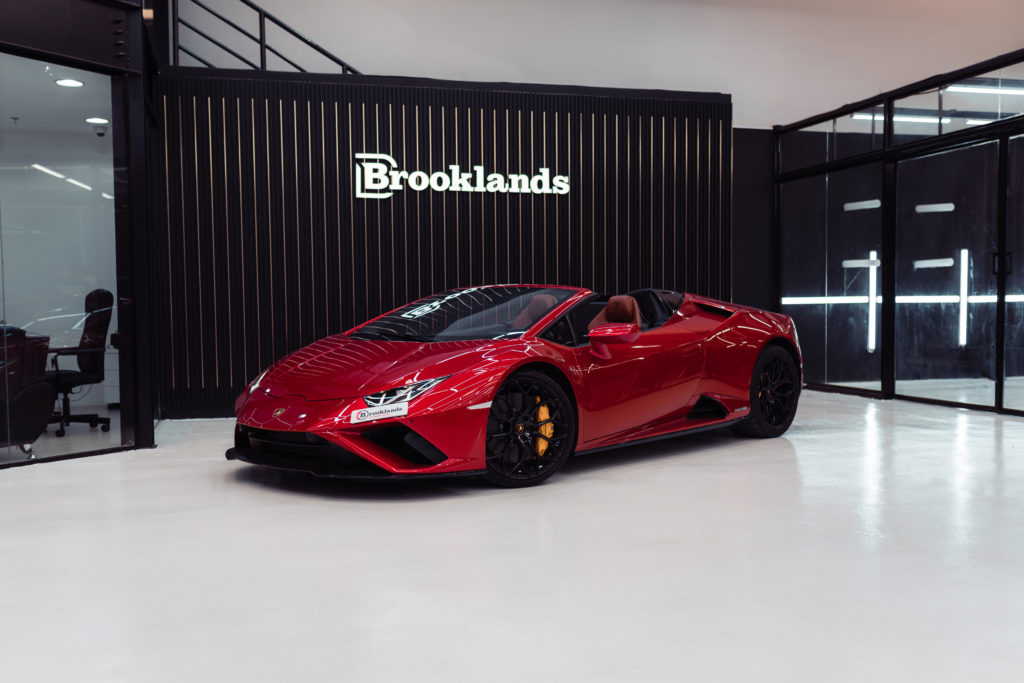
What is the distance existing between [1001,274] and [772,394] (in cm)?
276

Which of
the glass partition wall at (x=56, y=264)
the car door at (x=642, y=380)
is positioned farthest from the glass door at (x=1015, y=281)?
the glass partition wall at (x=56, y=264)

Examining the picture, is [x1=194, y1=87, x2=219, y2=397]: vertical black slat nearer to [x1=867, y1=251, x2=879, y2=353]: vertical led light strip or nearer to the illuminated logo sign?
the illuminated logo sign

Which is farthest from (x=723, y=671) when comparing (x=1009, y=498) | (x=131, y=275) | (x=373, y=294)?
(x=373, y=294)

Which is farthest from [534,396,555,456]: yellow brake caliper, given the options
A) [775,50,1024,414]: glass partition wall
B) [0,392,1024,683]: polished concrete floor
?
[775,50,1024,414]: glass partition wall

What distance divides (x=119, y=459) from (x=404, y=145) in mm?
3839

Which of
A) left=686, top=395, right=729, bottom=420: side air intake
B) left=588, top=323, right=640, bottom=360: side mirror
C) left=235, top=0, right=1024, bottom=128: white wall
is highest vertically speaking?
left=235, top=0, right=1024, bottom=128: white wall

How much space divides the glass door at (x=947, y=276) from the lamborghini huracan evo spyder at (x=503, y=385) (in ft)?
9.68

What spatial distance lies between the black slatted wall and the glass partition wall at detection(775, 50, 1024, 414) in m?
1.37

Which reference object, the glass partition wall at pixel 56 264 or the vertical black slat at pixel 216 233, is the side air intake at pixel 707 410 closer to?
the glass partition wall at pixel 56 264

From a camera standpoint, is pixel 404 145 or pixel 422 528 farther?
pixel 404 145

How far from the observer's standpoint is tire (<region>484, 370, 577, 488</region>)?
425 cm

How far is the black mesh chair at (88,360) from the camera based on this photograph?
5.28 meters

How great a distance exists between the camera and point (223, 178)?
750cm

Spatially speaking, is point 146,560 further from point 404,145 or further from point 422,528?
point 404,145
